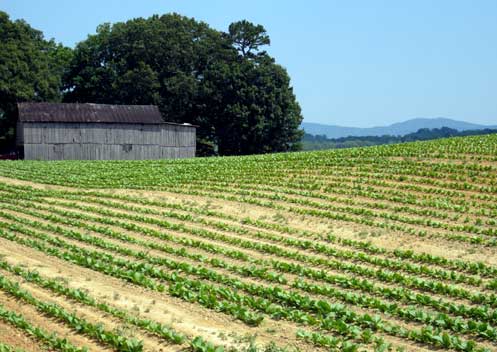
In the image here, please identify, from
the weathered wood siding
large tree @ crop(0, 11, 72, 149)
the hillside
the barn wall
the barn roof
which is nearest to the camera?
the hillside

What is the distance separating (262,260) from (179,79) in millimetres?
61072

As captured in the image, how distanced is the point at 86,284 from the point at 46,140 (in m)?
45.7

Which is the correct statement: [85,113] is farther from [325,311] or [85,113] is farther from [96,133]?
[325,311]

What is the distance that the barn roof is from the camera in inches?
2249

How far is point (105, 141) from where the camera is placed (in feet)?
194

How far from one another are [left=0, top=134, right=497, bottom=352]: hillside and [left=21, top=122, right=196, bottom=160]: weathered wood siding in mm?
24036

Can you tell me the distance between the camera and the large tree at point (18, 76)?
224ft

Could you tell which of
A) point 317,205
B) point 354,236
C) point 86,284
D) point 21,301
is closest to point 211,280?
point 86,284

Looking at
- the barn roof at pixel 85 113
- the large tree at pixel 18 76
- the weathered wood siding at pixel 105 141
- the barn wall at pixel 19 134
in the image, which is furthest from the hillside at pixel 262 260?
the large tree at pixel 18 76

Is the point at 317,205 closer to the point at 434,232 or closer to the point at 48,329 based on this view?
the point at 434,232

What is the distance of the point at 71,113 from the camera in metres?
58.7

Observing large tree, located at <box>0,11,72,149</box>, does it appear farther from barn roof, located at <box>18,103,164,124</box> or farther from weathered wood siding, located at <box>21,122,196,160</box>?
weathered wood siding, located at <box>21,122,196,160</box>

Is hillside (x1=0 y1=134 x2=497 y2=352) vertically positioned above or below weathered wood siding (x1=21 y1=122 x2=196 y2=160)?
below

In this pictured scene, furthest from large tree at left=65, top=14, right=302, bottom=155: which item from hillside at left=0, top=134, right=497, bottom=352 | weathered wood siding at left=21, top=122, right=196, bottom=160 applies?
hillside at left=0, top=134, right=497, bottom=352
